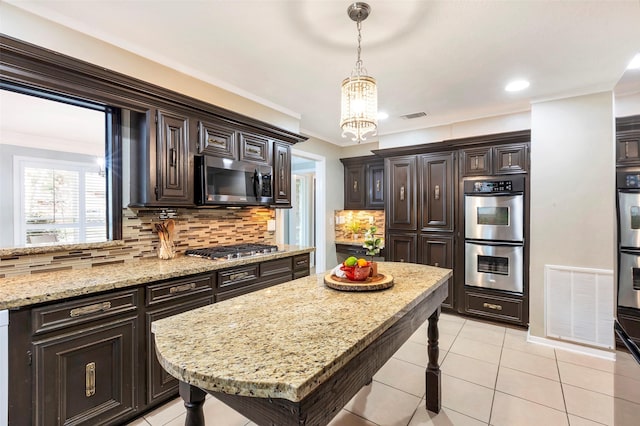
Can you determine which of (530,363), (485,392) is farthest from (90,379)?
(530,363)

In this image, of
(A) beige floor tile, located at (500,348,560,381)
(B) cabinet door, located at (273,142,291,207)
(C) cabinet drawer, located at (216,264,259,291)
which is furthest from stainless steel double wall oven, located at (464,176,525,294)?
(C) cabinet drawer, located at (216,264,259,291)

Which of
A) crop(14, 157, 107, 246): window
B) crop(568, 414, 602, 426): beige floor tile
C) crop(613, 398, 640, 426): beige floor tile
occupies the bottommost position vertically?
crop(568, 414, 602, 426): beige floor tile

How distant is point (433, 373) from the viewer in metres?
2.06

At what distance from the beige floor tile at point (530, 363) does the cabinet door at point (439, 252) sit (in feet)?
3.36

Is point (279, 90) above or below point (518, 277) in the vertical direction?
above

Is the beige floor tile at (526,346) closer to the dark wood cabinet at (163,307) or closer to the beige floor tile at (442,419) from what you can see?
the beige floor tile at (442,419)

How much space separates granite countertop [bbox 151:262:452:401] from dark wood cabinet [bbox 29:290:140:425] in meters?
0.88

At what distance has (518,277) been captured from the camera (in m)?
3.42

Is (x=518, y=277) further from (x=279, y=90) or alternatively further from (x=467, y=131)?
(x=279, y=90)

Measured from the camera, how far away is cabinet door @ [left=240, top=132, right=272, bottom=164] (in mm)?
3021

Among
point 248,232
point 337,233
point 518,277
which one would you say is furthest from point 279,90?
point 518,277

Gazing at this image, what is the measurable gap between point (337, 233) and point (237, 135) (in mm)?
2794

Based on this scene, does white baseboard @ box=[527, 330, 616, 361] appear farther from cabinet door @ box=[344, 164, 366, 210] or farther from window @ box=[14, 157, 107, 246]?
window @ box=[14, 157, 107, 246]

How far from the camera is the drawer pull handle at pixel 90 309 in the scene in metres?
1.67
